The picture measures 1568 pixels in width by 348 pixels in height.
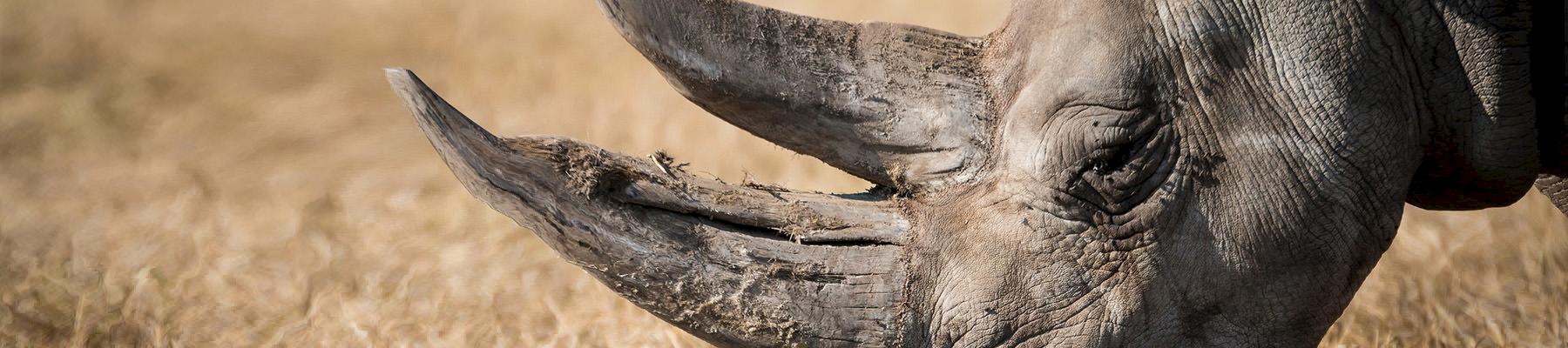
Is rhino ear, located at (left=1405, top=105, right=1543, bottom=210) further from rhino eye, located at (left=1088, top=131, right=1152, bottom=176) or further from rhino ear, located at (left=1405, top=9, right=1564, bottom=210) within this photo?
rhino eye, located at (left=1088, top=131, right=1152, bottom=176)

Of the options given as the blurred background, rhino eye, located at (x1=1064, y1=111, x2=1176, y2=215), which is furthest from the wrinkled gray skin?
the blurred background

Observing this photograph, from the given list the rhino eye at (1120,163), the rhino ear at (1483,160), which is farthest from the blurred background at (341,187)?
the rhino eye at (1120,163)

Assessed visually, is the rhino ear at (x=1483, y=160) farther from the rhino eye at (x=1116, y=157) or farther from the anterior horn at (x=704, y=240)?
the anterior horn at (x=704, y=240)

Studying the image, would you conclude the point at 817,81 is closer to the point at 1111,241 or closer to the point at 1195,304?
the point at 1111,241

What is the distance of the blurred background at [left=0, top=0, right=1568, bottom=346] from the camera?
3039 mm

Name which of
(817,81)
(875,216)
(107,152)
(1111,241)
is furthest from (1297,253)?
(107,152)

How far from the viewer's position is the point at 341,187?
13.6 ft

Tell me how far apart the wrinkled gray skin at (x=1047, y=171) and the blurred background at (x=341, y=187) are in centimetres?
129

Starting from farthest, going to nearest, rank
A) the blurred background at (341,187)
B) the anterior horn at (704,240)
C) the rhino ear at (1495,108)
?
the blurred background at (341,187)
the rhino ear at (1495,108)
the anterior horn at (704,240)

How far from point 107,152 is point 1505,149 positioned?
A: 13.9ft

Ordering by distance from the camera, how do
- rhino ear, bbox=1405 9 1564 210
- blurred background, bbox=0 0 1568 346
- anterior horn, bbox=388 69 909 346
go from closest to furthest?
1. anterior horn, bbox=388 69 909 346
2. rhino ear, bbox=1405 9 1564 210
3. blurred background, bbox=0 0 1568 346

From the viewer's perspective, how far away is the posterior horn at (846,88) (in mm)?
1697

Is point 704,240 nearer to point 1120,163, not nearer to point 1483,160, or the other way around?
point 1120,163

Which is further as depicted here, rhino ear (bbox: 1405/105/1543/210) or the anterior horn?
rhino ear (bbox: 1405/105/1543/210)
